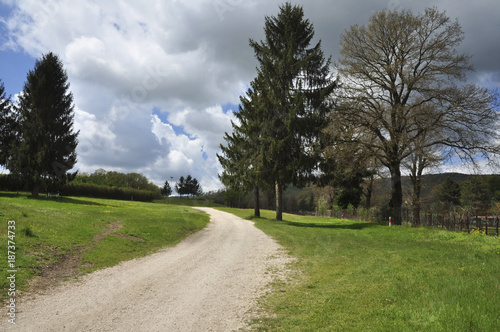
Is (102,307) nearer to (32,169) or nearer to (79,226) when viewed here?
(79,226)

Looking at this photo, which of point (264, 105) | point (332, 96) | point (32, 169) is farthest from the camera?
point (32, 169)

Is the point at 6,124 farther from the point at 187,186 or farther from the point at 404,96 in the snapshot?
the point at 187,186

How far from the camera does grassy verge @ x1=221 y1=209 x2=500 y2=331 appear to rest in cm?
450

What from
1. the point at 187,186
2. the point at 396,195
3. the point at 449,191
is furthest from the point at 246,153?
the point at 187,186

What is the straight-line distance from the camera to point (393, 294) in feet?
19.3

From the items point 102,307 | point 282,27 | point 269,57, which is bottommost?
point 102,307

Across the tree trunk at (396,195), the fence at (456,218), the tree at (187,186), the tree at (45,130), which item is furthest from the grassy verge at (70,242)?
the tree at (187,186)

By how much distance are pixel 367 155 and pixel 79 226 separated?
20058 mm

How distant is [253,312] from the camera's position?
5.57m

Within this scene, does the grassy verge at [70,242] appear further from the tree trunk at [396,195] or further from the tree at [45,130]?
the tree at [45,130]

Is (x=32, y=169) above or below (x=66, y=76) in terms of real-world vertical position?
below

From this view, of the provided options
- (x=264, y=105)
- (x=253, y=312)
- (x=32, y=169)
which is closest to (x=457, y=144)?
(x=264, y=105)

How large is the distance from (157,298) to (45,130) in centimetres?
3986

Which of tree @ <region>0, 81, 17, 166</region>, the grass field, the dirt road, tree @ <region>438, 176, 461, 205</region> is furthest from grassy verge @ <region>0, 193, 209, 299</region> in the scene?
tree @ <region>438, 176, 461, 205</region>
